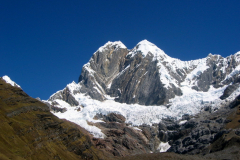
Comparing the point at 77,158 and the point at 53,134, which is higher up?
the point at 53,134

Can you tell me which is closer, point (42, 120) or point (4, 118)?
point (4, 118)

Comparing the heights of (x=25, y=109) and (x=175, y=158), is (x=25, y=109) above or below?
above

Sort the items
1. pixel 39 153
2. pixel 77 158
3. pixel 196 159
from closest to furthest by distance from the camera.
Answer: pixel 39 153 < pixel 196 159 < pixel 77 158

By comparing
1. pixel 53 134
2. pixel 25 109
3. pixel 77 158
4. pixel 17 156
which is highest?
pixel 25 109

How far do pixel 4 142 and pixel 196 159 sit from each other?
3862 inches

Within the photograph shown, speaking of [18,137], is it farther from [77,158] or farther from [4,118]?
[77,158]

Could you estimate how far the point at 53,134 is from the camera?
19500 cm

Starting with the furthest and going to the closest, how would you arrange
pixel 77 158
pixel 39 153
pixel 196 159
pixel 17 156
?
pixel 77 158 < pixel 196 159 < pixel 39 153 < pixel 17 156

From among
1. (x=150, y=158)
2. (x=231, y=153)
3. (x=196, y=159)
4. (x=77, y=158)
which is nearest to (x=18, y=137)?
(x=77, y=158)

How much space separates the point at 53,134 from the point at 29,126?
19.5 m

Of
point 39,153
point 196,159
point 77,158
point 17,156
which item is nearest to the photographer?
point 17,156

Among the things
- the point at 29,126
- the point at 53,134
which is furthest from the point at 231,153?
the point at 29,126

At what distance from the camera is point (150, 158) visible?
181875 mm

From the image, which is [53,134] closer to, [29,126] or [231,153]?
[29,126]
